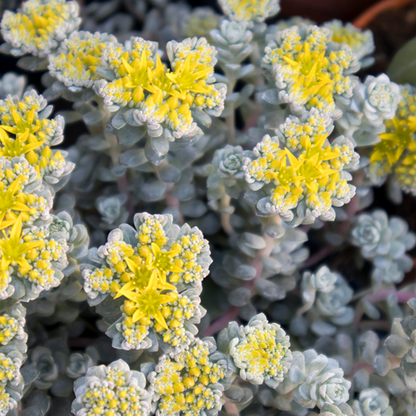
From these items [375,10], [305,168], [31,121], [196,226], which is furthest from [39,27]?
[375,10]

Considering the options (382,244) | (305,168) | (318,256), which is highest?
(305,168)

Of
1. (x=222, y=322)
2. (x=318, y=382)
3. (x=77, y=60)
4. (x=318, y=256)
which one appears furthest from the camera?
(x=318, y=256)

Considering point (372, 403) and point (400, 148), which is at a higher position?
point (400, 148)

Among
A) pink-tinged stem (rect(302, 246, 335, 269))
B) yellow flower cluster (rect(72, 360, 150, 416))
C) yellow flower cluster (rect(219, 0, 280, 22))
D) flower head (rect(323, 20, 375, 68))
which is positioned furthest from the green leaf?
yellow flower cluster (rect(72, 360, 150, 416))

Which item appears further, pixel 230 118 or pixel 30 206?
pixel 230 118

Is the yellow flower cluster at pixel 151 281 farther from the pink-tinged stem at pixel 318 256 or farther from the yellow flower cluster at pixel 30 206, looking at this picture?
the pink-tinged stem at pixel 318 256

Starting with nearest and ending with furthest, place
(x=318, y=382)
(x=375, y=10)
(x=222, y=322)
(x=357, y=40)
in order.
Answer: (x=318, y=382) < (x=222, y=322) < (x=357, y=40) < (x=375, y=10)

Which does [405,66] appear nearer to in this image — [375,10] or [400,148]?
[400,148]

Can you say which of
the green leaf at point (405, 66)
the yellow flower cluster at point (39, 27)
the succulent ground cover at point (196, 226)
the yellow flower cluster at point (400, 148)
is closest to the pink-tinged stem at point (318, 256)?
the succulent ground cover at point (196, 226)
